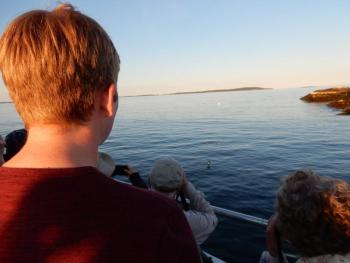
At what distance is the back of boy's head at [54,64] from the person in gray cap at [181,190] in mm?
1616

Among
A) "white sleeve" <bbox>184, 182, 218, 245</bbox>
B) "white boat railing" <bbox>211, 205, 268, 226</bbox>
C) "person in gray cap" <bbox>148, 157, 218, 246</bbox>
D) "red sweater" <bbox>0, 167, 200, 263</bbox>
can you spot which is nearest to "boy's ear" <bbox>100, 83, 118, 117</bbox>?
"red sweater" <bbox>0, 167, 200, 263</bbox>

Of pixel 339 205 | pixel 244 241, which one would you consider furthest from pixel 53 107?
pixel 244 241

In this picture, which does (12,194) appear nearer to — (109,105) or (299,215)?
(109,105)

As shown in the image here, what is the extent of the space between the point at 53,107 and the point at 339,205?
5.61 ft

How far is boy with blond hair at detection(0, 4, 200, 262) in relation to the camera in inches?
34.3

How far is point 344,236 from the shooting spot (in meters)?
1.84

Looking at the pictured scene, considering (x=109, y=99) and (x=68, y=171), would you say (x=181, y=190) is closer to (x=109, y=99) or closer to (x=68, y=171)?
(x=109, y=99)

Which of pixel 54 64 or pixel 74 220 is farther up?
pixel 54 64

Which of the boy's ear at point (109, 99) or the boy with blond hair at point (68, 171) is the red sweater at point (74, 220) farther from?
the boy's ear at point (109, 99)

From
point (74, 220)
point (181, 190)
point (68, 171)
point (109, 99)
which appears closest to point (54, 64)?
point (109, 99)

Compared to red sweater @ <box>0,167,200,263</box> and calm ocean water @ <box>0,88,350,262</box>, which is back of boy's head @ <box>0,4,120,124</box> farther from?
calm ocean water @ <box>0,88,350,262</box>

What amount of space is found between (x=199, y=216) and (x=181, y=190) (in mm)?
306

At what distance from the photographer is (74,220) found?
2.86 ft

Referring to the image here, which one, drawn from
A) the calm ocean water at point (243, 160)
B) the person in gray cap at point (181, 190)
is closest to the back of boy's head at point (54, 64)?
the person in gray cap at point (181, 190)
